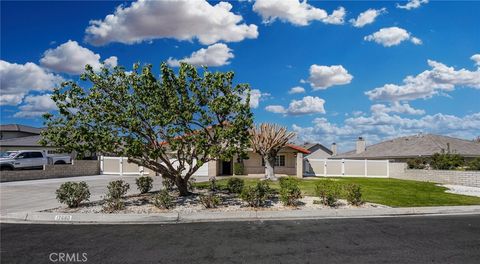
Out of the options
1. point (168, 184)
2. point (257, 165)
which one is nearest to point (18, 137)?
point (257, 165)

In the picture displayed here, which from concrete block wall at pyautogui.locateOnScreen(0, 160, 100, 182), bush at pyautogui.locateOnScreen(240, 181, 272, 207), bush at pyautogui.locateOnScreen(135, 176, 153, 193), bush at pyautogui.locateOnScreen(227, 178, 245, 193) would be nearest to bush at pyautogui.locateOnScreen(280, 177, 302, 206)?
bush at pyautogui.locateOnScreen(240, 181, 272, 207)

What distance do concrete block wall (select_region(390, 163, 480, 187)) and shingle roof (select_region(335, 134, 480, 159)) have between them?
4.93m

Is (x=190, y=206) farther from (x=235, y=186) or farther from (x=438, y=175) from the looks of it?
(x=438, y=175)

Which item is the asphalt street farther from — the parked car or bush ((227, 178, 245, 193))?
the parked car

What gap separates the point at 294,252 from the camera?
7551 mm

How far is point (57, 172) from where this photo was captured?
30531 millimetres

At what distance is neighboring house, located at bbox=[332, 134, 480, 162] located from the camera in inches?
1485

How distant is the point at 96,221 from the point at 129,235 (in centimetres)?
258

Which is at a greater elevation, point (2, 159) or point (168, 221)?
point (2, 159)

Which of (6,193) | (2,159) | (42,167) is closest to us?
(6,193)

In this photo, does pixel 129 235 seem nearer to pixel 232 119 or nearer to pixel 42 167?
pixel 232 119

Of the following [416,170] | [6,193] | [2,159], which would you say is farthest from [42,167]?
[416,170]

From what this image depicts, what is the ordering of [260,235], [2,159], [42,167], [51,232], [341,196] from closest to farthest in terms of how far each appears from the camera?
[260,235] < [51,232] < [341,196] < [2,159] < [42,167]

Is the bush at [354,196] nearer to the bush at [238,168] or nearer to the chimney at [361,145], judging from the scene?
the bush at [238,168]
